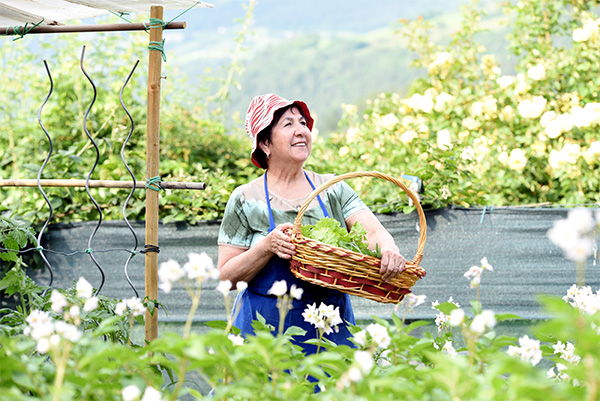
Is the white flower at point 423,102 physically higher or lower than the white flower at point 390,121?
higher

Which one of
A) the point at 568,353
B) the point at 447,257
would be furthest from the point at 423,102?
the point at 568,353

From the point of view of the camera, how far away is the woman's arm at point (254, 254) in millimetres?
1841

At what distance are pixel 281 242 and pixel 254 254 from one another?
14cm

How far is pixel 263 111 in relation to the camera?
82.3 inches

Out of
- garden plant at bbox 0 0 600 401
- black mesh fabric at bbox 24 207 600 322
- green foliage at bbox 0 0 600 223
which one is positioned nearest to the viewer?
black mesh fabric at bbox 24 207 600 322

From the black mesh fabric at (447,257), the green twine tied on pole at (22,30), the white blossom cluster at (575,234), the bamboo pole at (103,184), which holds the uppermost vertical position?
the green twine tied on pole at (22,30)

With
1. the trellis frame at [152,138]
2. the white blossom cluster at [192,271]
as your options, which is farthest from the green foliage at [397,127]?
the white blossom cluster at [192,271]

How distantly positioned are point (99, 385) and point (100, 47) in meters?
4.45

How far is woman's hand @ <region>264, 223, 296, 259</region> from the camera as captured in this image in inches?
71.9

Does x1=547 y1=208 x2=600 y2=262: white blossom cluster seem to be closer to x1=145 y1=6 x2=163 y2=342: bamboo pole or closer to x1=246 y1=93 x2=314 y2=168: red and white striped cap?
x1=246 y1=93 x2=314 y2=168: red and white striped cap

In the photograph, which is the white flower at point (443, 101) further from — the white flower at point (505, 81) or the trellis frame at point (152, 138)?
the trellis frame at point (152, 138)

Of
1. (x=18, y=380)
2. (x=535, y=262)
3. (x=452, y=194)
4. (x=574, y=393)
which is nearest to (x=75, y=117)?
(x=452, y=194)

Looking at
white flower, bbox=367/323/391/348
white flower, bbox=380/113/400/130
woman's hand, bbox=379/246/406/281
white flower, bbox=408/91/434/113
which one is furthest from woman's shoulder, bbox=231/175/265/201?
white flower, bbox=408/91/434/113

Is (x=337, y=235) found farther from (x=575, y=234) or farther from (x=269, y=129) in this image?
(x=575, y=234)
